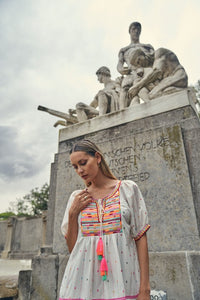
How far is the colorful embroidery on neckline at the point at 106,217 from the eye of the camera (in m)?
1.44

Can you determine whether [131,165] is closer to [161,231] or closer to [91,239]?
[161,231]

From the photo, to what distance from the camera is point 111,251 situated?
4.49ft

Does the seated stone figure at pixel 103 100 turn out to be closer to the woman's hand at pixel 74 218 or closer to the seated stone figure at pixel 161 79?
the seated stone figure at pixel 161 79

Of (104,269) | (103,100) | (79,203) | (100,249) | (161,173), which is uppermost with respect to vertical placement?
(103,100)

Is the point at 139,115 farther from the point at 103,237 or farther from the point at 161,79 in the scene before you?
the point at 103,237

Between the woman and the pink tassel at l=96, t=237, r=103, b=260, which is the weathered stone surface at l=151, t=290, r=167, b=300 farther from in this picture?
the pink tassel at l=96, t=237, r=103, b=260

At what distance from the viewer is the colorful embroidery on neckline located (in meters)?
1.44

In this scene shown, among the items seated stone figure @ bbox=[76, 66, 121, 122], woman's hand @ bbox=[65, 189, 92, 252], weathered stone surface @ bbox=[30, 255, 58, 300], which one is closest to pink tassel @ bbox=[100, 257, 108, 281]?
woman's hand @ bbox=[65, 189, 92, 252]

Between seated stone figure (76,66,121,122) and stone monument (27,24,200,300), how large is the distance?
0.32m

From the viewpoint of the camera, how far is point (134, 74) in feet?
16.0

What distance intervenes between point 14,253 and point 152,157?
13.2 meters

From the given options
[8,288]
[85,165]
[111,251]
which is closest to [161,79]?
[85,165]

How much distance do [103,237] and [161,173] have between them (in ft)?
6.78

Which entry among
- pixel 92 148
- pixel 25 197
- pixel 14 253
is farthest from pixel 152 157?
pixel 25 197
